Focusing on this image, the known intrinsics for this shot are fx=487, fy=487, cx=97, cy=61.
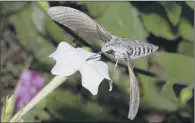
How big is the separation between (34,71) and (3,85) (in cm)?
22

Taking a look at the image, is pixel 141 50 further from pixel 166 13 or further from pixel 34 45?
pixel 34 45

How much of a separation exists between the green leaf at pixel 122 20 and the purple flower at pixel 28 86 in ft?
0.74

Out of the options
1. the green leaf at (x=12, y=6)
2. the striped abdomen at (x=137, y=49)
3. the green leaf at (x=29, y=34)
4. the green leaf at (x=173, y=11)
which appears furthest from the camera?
the green leaf at (x=12, y=6)

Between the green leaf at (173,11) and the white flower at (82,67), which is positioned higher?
the white flower at (82,67)

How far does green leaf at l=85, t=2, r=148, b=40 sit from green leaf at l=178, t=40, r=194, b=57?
0.07 meters

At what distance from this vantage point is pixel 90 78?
0.44 m

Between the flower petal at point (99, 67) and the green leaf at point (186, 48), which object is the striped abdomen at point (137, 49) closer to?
the flower petal at point (99, 67)

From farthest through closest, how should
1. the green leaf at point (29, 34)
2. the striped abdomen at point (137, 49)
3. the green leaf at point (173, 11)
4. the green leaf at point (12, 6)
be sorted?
1. the green leaf at point (12, 6)
2. the green leaf at point (29, 34)
3. the green leaf at point (173, 11)
4. the striped abdomen at point (137, 49)

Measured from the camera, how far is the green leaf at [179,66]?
76 centimetres

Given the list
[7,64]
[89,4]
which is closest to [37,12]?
[89,4]

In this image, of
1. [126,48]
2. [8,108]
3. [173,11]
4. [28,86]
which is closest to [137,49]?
[126,48]

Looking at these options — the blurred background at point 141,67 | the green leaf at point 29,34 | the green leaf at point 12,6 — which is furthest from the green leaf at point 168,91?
the green leaf at point 12,6

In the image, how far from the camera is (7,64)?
3.84ft

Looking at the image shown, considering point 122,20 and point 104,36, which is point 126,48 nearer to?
point 104,36
